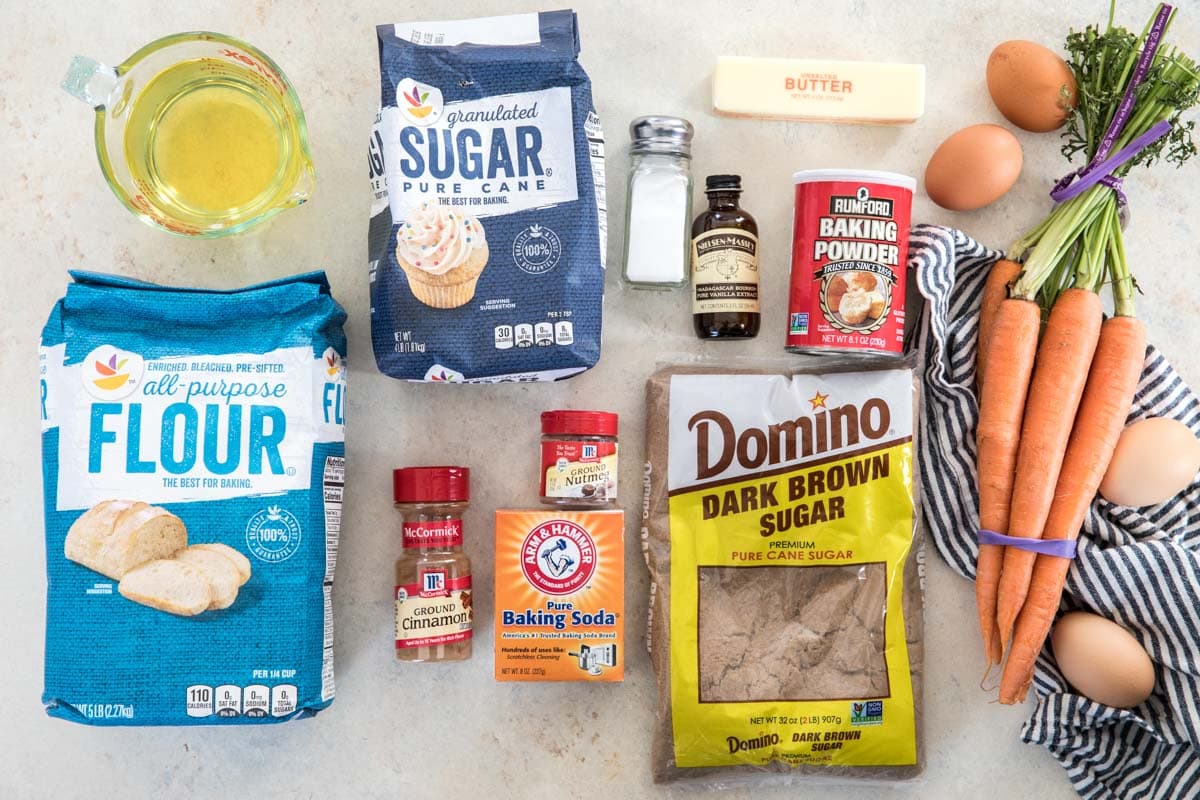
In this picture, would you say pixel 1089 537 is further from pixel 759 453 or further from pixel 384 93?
pixel 384 93

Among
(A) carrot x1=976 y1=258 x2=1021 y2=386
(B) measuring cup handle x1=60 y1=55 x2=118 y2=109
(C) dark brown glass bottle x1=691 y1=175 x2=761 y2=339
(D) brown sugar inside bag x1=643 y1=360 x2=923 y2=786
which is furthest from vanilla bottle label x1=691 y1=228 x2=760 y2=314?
(B) measuring cup handle x1=60 y1=55 x2=118 y2=109

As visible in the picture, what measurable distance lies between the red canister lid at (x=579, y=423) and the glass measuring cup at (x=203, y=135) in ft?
1.47

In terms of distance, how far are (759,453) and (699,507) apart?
0.11 m

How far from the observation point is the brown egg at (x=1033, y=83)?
114 centimetres

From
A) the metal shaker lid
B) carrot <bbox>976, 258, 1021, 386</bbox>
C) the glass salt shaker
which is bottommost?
carrot <bbox>976, 258, 1021, 386</bbox>

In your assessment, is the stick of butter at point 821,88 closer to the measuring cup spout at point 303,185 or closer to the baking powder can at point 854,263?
the baking powder can at point 854,263

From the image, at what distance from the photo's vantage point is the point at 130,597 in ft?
3.36

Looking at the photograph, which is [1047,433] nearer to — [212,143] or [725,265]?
[725,265]

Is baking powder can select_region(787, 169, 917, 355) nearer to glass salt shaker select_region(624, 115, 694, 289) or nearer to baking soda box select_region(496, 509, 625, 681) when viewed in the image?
glass salt shaker select_region(624, 115, 694, 289)

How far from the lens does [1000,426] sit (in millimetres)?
1117

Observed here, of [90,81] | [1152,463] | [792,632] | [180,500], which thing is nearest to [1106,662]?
[1152,463]

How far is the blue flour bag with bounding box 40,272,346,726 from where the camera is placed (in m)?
1.03

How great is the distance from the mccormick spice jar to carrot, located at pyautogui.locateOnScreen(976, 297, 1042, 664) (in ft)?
1.63

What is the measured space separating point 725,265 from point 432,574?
55cm
